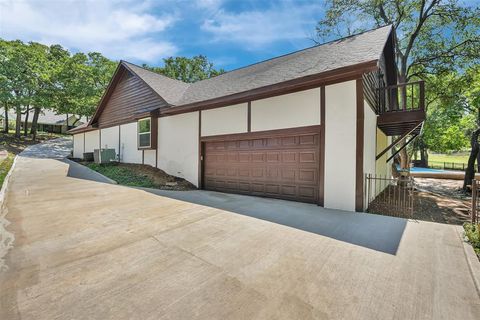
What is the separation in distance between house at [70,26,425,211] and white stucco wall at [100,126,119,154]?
2.79 m

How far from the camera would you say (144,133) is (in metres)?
11.6

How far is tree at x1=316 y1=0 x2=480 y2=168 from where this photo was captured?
11.3 metres

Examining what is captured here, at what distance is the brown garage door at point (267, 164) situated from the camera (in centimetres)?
650

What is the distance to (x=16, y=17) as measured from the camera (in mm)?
7133

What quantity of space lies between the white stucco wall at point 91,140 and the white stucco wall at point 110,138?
1167 mm

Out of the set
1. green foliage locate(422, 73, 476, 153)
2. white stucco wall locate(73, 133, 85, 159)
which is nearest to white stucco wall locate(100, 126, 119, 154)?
white stucco wall locate(73, 133, 85, 159)

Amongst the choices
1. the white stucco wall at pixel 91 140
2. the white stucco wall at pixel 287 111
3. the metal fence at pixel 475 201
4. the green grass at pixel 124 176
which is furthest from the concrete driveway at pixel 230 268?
the white stucco wall at pixel 91 140

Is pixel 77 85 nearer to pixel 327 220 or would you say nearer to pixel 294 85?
pixel 294 85

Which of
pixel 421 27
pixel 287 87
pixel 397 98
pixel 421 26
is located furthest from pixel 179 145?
pixel 421 27

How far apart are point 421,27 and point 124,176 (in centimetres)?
1804

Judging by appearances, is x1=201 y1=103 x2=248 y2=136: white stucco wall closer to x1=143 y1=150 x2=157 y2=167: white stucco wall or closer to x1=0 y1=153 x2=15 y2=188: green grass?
x1=143 y1=150 x2=157 y2=167: white stucco wall

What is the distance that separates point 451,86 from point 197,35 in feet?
49.8

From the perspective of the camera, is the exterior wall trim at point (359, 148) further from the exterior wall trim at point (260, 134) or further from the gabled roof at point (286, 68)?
the exterior wall trim at point (260, 134)

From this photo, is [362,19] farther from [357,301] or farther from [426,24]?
[357,301]
